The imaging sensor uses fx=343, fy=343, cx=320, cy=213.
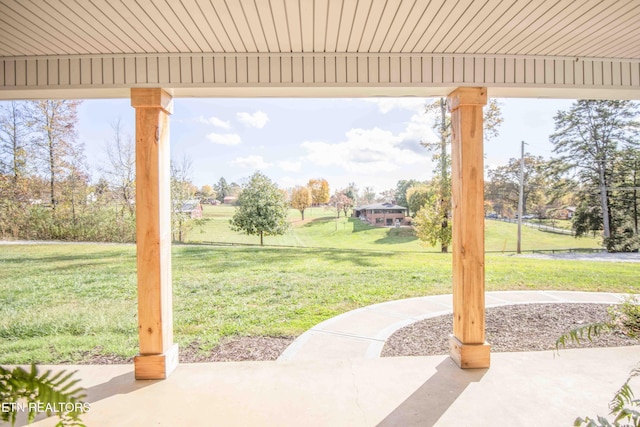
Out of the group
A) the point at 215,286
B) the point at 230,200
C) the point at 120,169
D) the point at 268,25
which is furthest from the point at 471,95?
the point at 120,169

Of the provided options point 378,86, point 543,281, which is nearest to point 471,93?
point 378,86

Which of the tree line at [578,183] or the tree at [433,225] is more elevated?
the tree line at [578,183]

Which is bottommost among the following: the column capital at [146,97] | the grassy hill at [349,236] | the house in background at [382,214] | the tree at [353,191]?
the grassy hill at [349,236]

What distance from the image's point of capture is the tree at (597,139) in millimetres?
4734

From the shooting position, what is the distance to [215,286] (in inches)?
170

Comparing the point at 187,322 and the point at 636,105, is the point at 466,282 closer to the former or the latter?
the point at 187,322

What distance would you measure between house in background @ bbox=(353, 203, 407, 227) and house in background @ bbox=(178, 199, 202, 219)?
7.68 ft

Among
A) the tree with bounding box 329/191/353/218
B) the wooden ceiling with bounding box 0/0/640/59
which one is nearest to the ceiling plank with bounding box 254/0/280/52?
the wooden ceiling with bounding box 0/0/640/59

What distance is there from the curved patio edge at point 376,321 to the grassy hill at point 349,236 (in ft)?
3.99

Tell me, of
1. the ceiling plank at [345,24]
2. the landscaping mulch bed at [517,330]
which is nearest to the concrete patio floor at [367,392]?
the landscaping mulch bed at [517,330]

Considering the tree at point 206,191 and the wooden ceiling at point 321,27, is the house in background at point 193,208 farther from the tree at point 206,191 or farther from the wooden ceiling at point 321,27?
the wooden ceiling at point 321,27

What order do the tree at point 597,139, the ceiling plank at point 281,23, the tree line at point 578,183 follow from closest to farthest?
the ceiling plank at point 281,23 → the tree line at point 578,183 → the tree at point 597,139

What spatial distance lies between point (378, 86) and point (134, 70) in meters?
1.71

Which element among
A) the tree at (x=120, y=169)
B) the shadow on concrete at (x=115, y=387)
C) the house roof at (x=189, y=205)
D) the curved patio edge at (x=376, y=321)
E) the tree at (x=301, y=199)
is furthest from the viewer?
the tree at (x=301, y=199)
